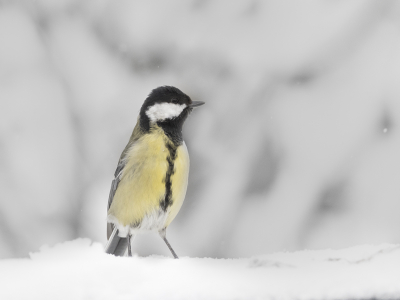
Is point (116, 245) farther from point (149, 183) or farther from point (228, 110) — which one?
point (228, 110)

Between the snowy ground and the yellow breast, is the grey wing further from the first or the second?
the snowy ground

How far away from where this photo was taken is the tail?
129 centimetres

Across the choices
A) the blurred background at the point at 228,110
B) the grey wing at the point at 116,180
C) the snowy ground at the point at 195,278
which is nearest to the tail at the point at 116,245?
the grey wing at the point at 116,180

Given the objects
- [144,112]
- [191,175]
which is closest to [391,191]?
[191,175]

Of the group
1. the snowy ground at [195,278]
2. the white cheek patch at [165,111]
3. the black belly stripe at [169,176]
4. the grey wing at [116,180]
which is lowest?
the snowy ground at [195,278]

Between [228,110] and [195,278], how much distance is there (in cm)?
70

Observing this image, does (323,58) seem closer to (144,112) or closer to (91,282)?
(144,112)

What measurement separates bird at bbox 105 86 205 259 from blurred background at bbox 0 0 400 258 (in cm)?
21

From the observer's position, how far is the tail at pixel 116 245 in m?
1.29

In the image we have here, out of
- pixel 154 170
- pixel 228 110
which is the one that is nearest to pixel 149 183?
pixel 154 170

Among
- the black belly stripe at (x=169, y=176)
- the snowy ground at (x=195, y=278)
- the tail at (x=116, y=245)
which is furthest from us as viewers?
the tail at (x=116, y=245)

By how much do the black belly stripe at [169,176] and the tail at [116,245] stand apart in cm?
22

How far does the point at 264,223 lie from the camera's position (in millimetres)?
1462

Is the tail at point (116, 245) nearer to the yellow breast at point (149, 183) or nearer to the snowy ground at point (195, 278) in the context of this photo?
the yellow breast at point (149, 183)
